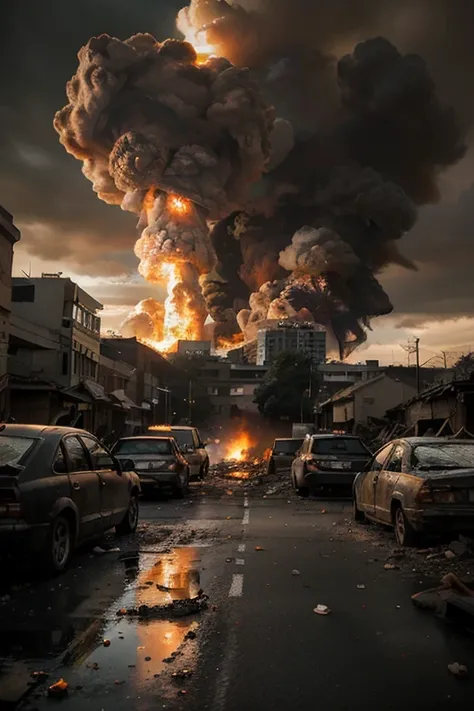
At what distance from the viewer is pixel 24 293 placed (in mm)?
46125

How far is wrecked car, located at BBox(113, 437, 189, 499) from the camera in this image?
17094 mm

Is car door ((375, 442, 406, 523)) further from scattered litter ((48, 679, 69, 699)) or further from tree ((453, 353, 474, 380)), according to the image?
tree ((453, 353, 474, 380))

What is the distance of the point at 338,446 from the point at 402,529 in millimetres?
8099

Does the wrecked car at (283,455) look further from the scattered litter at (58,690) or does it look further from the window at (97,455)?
the scattered litter at (58,690)

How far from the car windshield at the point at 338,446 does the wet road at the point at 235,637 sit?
26.0 feet

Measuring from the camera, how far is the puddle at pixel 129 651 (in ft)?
14.1

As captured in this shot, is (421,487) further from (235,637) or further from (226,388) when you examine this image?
(226,388)

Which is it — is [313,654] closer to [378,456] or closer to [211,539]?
[211,539]

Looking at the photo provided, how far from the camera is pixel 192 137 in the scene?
116250 mm

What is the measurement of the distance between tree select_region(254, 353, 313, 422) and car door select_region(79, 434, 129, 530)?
7076 cm

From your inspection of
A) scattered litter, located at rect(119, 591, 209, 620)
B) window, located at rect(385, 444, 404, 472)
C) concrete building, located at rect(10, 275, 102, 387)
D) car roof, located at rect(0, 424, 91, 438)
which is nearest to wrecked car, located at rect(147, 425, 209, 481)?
window, located at rect(385, 444, 404, 472)

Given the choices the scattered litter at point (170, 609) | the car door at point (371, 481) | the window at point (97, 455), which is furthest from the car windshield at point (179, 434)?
the scattered litter at point (170, 609)

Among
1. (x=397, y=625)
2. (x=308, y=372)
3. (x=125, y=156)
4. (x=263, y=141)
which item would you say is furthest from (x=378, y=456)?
(x=263, y=141)

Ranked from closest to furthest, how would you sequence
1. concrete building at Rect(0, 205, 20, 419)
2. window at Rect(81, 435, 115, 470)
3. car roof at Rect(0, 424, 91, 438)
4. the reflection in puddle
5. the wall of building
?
the reflection in puddle, car roof at Rect(0, 424, 91, 438), window at Rect(81, 435, 115, 470), concrete building at Rect(0, 205, 20, 419), the wall of building
